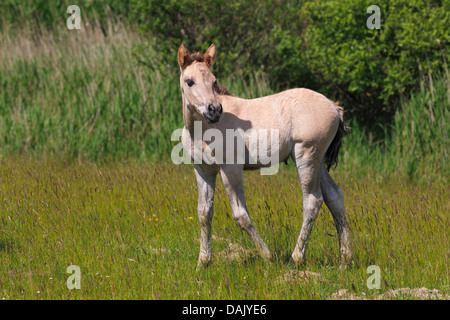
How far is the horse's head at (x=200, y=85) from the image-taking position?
4801 millimetres

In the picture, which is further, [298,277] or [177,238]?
[177,238]

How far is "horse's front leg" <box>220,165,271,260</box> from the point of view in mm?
5168

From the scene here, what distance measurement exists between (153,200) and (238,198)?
2.11 metres

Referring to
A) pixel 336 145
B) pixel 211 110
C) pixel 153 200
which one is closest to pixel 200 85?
pixel 211 110

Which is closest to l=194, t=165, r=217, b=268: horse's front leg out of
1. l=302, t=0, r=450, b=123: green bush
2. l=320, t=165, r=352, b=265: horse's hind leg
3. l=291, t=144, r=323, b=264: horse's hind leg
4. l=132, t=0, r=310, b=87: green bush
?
l=291, t=144, r=323, b=264: horse's hind leg

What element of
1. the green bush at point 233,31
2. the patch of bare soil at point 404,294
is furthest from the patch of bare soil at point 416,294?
the green bush at point 233,31

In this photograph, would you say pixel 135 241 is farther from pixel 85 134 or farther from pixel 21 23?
pixel 21 23

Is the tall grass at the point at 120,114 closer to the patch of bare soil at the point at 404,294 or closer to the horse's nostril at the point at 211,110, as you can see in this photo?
the patch of bare soil at the point at 404,294

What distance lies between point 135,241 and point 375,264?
2.28 metres

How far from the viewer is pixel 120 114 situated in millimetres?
10242

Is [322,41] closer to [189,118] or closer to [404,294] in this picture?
[189,118]

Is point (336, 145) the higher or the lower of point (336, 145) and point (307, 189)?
the higher

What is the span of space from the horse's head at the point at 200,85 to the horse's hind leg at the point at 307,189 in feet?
3.03

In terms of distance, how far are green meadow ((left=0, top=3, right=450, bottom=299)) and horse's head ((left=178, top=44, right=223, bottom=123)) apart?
50.4 inches
